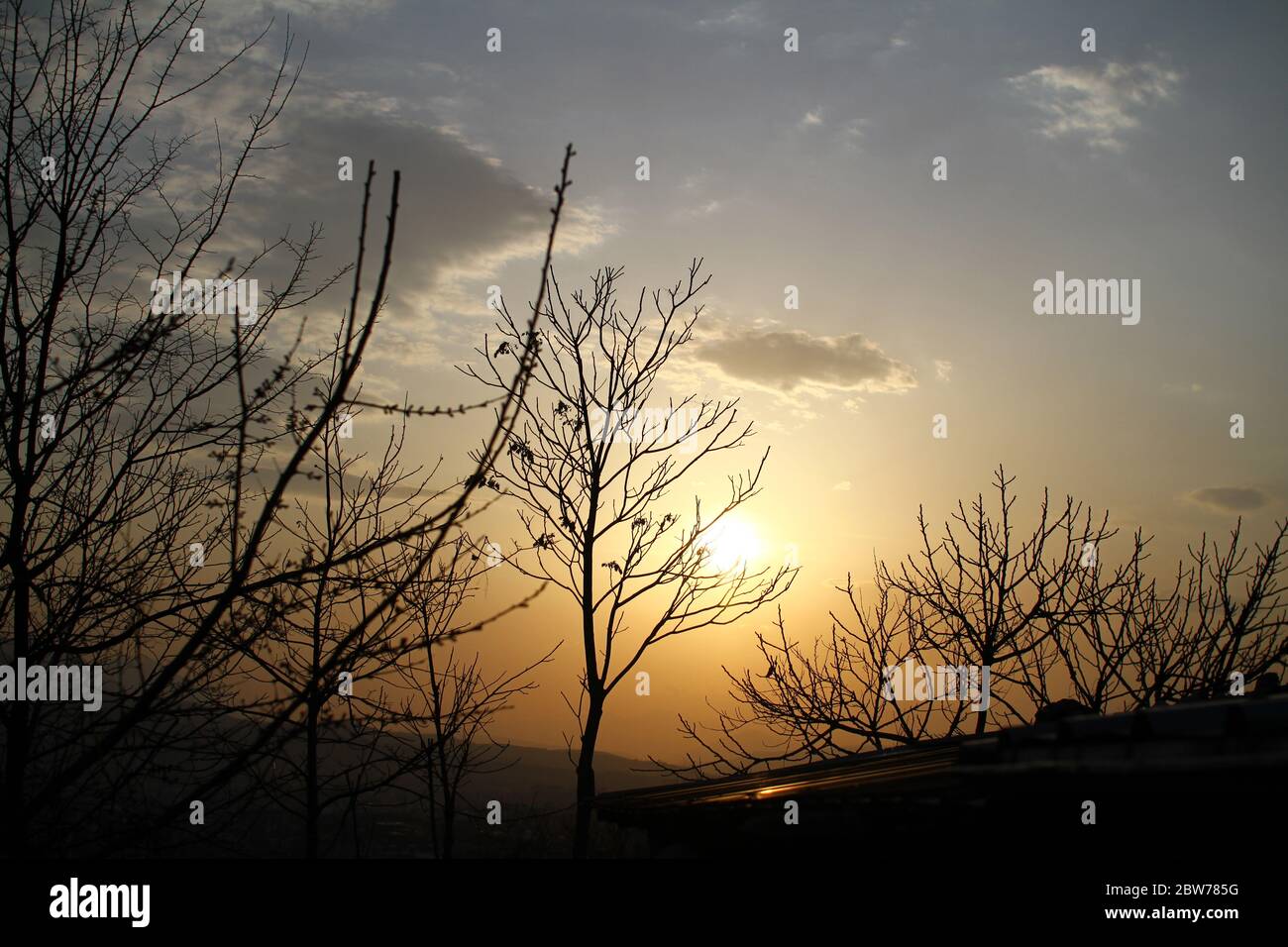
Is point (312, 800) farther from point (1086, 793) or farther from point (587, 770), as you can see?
point (1086, 793)

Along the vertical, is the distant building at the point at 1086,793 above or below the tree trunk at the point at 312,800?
above

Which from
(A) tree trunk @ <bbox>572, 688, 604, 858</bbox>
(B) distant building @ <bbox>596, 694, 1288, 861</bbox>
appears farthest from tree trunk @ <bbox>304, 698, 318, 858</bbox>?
(B) distant building @ <bbox>596, 694, 1288, 861</bbox>

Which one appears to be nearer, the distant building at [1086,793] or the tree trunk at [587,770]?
the distant building at [1086,793]

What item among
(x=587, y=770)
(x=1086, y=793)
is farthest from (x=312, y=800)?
(x=1086, y=793)

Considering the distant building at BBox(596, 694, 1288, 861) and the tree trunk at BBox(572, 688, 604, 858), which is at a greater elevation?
the distant building at BBox(596, 694, 1288, 861)

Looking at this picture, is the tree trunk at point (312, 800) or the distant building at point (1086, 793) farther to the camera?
the tree trunk at point (312, 800)

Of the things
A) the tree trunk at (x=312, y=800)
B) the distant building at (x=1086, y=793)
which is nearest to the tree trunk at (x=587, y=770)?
the tree trunk at (x=312, y=800)

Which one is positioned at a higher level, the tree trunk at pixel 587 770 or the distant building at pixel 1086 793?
the distant building at pixel 1086 793

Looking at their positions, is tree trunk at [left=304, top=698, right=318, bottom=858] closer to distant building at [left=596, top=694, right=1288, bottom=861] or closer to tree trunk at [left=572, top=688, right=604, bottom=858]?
tree trunk at [left=572, top=688, right=604, bottom=858]

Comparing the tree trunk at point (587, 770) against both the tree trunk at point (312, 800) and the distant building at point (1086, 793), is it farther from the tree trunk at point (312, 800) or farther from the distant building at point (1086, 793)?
the distant building at point (1086, 793)

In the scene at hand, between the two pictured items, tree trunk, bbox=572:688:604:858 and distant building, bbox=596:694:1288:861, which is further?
tree trunk, bbox=572:688:604:858

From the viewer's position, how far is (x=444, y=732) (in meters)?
12.6
